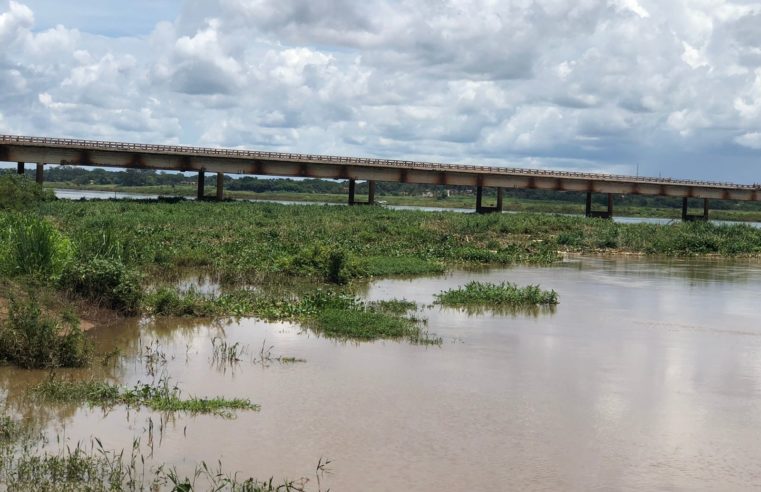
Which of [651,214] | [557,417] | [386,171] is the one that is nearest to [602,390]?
[557,417]

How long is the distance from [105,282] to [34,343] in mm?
5274

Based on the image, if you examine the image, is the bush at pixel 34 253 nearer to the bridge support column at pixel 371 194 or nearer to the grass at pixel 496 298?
the grass at pixel 496 298

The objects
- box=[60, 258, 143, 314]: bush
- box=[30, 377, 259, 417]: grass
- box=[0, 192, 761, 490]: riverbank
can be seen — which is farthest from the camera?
box=[60, 258, 143, 314]: bush

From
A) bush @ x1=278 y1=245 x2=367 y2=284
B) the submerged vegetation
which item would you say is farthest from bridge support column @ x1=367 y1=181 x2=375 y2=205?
bush @ x1=278 y1=245 x2=367 y2=284

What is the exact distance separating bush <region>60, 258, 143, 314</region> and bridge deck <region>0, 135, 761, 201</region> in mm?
43846

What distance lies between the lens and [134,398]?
13.9 metres

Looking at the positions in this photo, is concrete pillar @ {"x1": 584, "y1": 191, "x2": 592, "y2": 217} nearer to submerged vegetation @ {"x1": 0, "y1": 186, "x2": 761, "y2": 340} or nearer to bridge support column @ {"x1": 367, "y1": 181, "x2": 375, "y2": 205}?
submerged vegetation @ {"x1": 0, "y1": 186, "x2": 761, "y2": 340}

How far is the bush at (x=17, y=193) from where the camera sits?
41.5 m

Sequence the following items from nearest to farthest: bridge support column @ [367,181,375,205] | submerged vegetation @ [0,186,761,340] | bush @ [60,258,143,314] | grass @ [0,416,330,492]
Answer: grass @ [0,416,330,492]
bush @ [60,258,143,314]
submerged vegetation @ [0,186,761,340]
bridge support column @ [367,181,375,205]

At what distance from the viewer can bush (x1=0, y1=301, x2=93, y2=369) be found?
618 inches

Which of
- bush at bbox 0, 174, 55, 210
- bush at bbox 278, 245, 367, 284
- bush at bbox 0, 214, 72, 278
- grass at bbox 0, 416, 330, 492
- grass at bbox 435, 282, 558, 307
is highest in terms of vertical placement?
bush at bbox 0, 174, 55, 210

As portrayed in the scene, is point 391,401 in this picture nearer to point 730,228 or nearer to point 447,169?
point 730,228

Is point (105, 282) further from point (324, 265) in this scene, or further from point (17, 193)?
point (17, 193)

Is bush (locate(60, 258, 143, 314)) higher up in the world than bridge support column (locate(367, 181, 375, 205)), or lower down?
lower down
